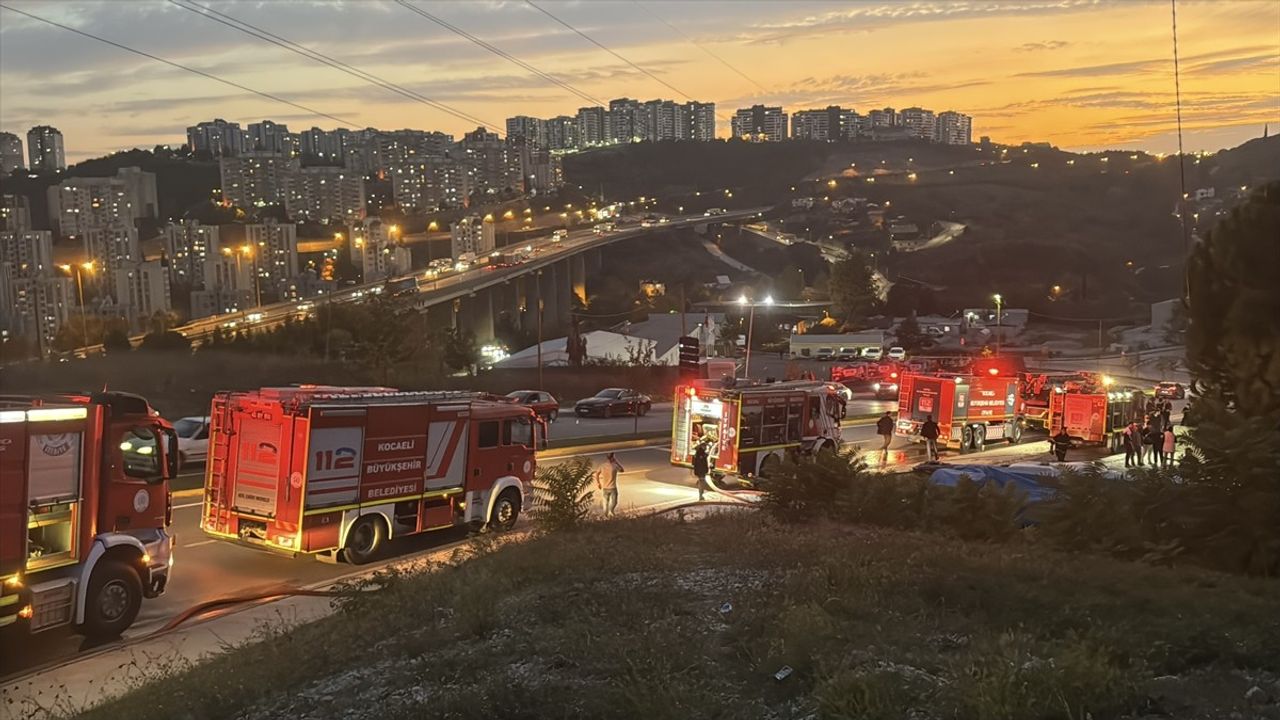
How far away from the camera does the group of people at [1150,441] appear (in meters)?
30.6

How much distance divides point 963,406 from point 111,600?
98.1ft

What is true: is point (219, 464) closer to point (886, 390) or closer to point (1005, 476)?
point (1005, 476)

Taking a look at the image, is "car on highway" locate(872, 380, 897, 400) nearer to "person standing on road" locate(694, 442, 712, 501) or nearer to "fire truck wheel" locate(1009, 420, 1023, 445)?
"fire truck wheel" locate(1009, 420, 1023, 445)

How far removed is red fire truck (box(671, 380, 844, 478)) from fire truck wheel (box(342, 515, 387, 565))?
11.2 metres

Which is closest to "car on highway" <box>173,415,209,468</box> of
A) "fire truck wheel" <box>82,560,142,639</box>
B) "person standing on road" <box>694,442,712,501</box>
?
"person standing on road" <box>694,442,712,501</box>

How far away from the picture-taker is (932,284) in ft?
505

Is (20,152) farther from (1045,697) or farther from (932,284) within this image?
(1045,697)

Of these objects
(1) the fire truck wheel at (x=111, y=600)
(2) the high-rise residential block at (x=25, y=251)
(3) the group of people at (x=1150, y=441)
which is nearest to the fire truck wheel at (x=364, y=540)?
(1) the fire truck wheel at (x=111, y=600)

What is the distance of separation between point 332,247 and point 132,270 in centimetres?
6905

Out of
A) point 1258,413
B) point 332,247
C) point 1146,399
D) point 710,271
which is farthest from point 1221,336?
point 332,247

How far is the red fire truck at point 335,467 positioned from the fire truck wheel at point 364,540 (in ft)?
0.07

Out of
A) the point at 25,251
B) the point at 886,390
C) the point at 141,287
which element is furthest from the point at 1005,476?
the point at 141,287

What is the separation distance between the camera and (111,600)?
13070 millimetres

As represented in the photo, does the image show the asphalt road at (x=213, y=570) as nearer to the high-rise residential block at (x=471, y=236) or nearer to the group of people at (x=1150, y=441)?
the group of people at (x=1150, y=441)
